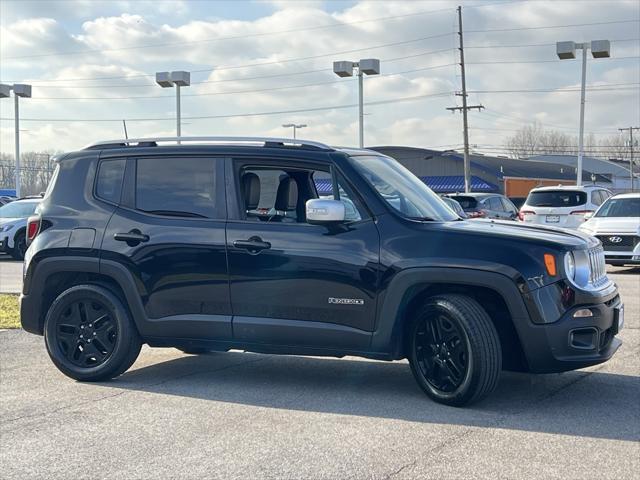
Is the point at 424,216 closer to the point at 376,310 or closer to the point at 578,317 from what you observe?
the point at 376,310

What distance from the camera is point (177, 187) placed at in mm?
6387

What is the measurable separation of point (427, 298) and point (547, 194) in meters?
15.3

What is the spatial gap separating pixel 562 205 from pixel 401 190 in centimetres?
1468

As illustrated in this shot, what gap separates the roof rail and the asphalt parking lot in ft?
6.07

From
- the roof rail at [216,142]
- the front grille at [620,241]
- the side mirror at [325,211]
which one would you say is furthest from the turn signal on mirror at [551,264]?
the front grille at [620,241]

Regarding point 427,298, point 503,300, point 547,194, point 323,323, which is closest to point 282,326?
point 323,323

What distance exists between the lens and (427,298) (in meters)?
5.70

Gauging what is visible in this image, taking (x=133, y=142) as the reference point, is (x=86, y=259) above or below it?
below

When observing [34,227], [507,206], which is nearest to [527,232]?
[34,227]

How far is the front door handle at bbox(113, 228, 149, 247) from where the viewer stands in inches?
248

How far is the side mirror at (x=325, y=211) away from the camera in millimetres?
5684

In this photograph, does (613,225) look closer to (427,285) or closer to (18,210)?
(427,285)

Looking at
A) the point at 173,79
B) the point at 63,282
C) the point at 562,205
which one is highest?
the point at 173,79

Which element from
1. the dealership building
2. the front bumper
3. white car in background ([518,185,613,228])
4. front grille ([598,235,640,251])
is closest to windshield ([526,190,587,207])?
white car in background ([518,185,613,228])
